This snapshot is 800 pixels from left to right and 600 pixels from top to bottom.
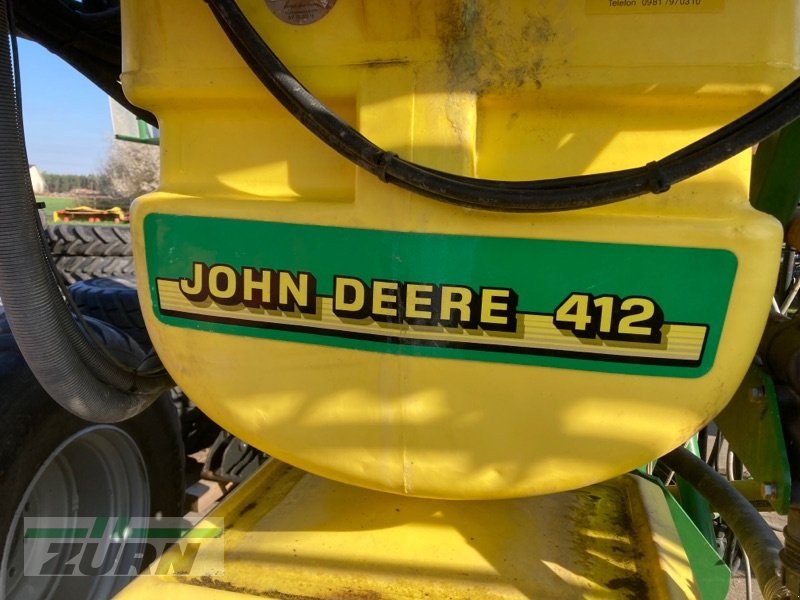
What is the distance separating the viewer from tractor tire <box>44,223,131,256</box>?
4059 millimetres

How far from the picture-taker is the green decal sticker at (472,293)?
0.91 m

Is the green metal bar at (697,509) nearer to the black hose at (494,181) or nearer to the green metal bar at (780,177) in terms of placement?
the green metal bar at (780,177)

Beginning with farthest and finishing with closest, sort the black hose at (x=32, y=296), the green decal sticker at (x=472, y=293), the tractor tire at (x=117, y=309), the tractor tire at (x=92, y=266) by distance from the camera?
the tractor tire at (x=92, y=266) < the tractor tire at (x=117, y=309) < the black hose at (x=32, y=296) < the green decal sticker at (x=472, y=293)

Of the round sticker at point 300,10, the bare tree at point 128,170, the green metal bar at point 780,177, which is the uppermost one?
the round sticker at point 300,10

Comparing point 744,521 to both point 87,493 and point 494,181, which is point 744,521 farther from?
point 87,493

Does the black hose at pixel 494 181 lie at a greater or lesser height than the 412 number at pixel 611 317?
greater

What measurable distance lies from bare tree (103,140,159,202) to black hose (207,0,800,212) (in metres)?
29.3

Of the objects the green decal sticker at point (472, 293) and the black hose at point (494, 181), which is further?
the green decal sticker at point (472, 293)

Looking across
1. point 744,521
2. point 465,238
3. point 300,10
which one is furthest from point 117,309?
point 744,521

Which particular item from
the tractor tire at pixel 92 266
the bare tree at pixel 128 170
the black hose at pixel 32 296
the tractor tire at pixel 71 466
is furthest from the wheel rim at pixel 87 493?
the bare tree at pixel 128 170

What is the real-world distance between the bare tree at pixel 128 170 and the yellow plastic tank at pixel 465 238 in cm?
2917

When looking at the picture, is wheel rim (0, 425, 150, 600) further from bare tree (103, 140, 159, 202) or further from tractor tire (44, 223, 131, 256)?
bare tree (103, 140, 159, 202)

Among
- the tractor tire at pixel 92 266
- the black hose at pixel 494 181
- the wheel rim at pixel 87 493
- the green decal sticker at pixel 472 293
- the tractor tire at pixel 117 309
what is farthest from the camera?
the tractor tire at pixel 92 266

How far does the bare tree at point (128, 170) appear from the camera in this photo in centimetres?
2942
